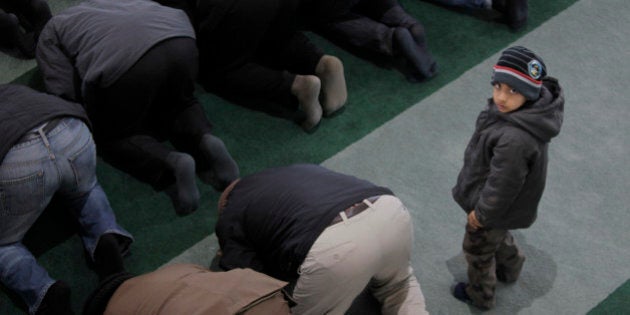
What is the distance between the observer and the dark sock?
318cm

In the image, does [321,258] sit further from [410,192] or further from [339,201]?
[410,192]

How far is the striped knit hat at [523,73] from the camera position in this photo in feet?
8.76

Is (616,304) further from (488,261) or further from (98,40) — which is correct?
(98,40)

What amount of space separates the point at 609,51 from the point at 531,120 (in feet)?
5.50

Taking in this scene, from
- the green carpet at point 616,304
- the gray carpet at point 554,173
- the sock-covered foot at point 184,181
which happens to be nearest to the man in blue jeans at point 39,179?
the sock-covered foot at point 184,181

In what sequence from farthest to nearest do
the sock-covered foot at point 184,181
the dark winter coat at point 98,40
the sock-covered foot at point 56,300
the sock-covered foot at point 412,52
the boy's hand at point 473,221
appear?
the sock-covered foot at point 412,52 < the sock-covered foot at point 184,181 < the dark winter coat at point 98,40 < the sock-covered foot at point 56,300 < the boy's hand at point 473,221

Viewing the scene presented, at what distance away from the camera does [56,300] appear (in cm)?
308

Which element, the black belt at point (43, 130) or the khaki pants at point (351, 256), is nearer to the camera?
the khaki pants at point (351, 256)

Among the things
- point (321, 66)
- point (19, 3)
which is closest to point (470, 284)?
point (321, 66)

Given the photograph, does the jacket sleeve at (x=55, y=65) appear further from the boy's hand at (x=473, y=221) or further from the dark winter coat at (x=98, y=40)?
the boy's hand at (x=473, y=221)

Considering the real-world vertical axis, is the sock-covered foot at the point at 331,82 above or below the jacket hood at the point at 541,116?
below

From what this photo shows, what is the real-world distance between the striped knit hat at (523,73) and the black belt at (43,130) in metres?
1.48

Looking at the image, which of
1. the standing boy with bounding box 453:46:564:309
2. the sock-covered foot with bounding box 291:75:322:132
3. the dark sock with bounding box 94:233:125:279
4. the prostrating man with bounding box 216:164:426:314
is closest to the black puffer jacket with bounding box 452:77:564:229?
the standing boy with bounding box 453:46:564:309

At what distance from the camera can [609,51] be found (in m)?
4.15
